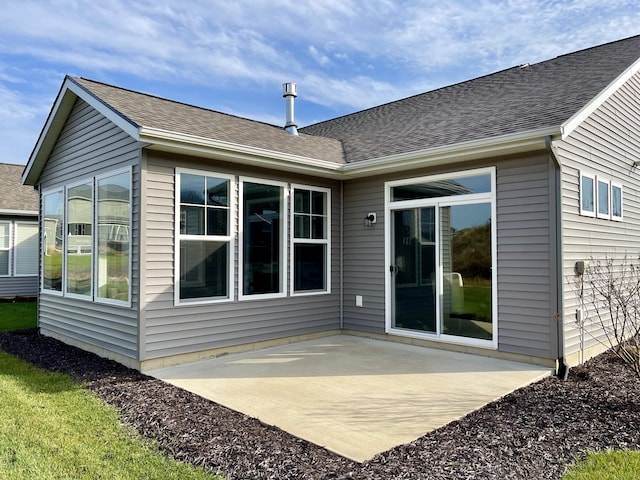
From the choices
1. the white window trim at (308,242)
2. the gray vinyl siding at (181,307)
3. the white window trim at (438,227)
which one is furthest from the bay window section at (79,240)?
the white window trim at (438,227)

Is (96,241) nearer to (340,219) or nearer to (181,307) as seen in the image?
(181,307)

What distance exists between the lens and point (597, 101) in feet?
19.0

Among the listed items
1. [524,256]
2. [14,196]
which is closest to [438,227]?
[524,256]

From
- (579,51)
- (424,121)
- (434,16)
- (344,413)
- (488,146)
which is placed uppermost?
(434,16)

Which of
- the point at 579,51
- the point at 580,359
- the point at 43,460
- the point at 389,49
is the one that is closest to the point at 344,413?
the point at 43,460

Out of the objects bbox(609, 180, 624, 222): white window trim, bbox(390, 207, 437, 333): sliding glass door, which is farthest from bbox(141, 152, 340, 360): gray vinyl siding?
bbox(609, 180, 624, 222): white window trim

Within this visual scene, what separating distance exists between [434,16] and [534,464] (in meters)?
8.71

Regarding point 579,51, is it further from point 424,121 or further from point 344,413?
point 344,413

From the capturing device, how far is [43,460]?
303 cm

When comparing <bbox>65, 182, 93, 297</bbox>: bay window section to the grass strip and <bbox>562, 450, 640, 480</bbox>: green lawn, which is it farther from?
<bbox>562, 450, 640, 480</bbox>: green lawn

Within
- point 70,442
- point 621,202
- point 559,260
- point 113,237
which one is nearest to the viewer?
point 70,442

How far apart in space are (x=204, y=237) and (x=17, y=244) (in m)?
10.6

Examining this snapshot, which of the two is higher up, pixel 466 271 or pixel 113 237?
pixel 113 237

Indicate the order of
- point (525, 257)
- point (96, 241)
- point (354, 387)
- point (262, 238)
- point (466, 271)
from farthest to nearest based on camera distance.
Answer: point (262, 238)
point (96, 241)
point (466, 271)
point (525, 257)
point (354, 387)
